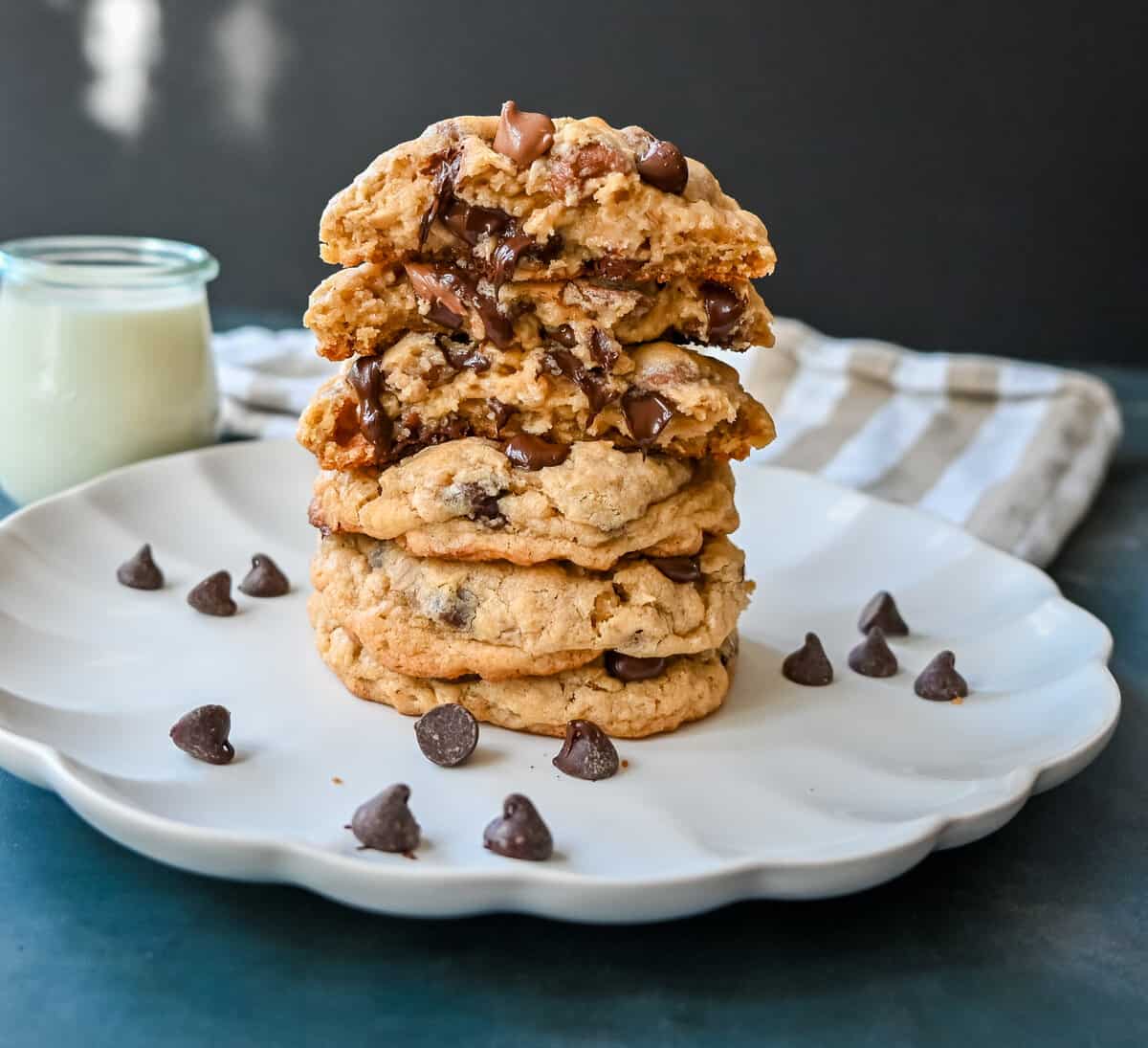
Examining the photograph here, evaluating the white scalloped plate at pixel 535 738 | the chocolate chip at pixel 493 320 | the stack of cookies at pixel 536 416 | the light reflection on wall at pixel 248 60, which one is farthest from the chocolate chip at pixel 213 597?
the light reflection on wall at pixel 248 60

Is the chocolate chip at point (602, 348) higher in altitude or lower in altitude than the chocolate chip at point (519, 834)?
higher

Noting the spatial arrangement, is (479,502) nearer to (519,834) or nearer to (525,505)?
(525,505)

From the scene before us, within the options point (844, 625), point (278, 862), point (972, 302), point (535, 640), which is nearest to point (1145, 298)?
point (972, 302)

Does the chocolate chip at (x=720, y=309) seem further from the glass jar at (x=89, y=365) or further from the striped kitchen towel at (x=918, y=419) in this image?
the glass jar at (x=89, y=365)

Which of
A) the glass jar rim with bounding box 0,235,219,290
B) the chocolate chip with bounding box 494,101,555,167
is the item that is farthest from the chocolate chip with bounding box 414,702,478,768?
the glass jar rim with bounding box 0,235,219,290

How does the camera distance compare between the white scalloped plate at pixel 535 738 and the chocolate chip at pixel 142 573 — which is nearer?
the white scalloped plate at pixel 535 738

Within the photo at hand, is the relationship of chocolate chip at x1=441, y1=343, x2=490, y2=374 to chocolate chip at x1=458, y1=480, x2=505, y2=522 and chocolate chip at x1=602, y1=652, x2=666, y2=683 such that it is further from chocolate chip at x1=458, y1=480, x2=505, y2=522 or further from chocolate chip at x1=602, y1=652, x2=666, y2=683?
chocolate chip at x1=602, y1=652, x2=666, y2=683
